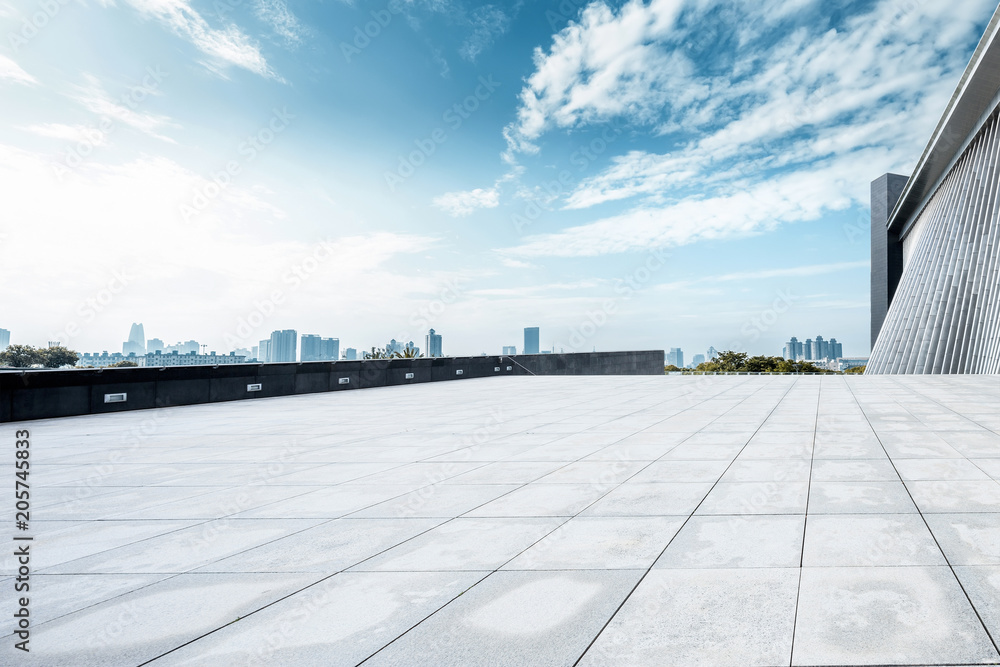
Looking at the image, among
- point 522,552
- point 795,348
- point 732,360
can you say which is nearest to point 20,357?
point 522,552

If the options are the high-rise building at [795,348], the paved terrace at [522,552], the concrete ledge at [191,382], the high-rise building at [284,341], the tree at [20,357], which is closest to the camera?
the paved terrace at [522,552]

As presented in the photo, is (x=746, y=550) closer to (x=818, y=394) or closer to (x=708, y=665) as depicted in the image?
(x=708, y=665)

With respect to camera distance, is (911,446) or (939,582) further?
(911,446)

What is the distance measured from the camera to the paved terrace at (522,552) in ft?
8.98

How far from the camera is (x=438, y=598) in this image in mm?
3195

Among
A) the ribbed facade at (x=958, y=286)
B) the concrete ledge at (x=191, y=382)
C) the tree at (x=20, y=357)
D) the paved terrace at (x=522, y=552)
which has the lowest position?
the paved terrace at (x=522, y=552)

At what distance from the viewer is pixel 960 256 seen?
103 ft

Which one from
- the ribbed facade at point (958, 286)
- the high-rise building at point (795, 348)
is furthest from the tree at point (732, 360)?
the high-rise building at point (795, 348)

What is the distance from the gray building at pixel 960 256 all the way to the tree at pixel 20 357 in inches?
1362

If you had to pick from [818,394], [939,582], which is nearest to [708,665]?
[939,582]

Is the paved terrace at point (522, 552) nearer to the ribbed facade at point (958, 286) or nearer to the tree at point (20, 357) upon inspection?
the tree at point (20, 357)

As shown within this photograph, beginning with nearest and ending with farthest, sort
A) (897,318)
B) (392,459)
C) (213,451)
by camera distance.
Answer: (392,459) → (213,451) → (897,318)

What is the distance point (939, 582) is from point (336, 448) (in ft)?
22.3

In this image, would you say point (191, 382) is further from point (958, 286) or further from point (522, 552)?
point (958, 286)
